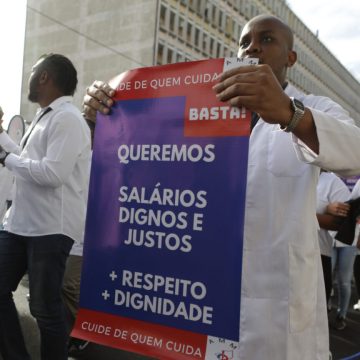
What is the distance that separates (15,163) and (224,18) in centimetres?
4469

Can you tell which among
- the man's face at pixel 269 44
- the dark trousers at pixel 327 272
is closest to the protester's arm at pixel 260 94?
the man's face at pixel 269 44

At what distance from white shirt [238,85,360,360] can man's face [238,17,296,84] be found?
0.35 metres

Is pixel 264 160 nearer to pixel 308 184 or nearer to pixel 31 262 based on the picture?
pixel 308 184

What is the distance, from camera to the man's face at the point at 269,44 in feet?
6.09

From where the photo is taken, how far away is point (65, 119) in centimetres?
263

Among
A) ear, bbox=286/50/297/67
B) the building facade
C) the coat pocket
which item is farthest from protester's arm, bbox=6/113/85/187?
the building facade

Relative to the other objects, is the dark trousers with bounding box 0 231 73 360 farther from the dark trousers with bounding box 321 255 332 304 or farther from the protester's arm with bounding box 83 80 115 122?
the dark trousers with bounding box 321 255 332 304

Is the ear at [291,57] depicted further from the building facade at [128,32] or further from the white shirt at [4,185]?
the building facade at [128,32]

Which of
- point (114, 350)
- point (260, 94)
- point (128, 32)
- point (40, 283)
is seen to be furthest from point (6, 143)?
point (128, 32)

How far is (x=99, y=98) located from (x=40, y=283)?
1.26 meters

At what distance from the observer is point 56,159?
2.56m

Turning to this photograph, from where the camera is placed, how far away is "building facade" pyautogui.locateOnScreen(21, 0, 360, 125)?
120 ft

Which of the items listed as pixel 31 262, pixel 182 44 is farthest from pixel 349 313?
pixel 182 44

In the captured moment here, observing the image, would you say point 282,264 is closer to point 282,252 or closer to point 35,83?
point 282,252
